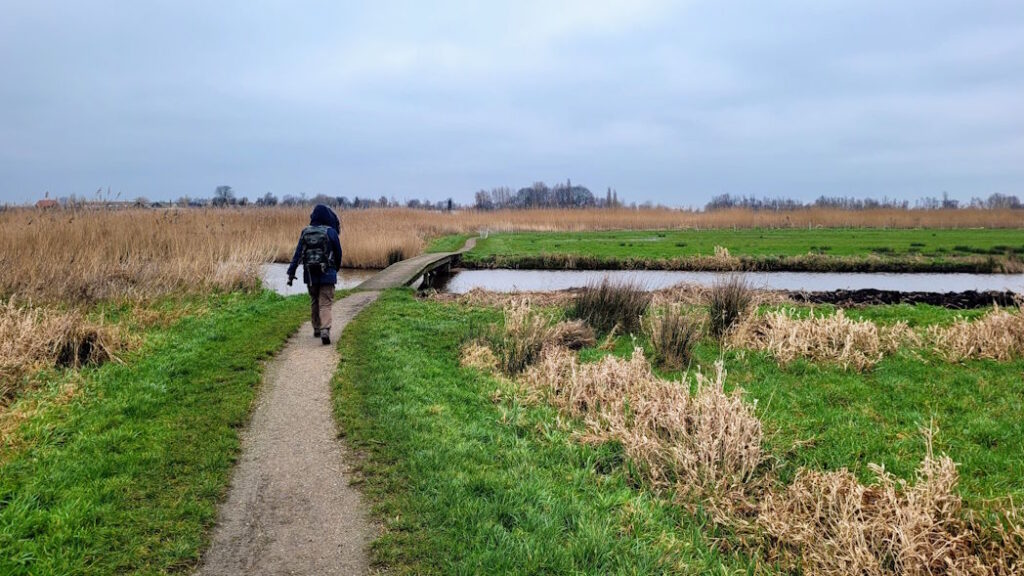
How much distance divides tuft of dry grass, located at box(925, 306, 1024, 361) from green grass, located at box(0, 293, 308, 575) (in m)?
9.81

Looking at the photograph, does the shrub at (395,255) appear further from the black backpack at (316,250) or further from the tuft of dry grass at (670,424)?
the tuft of dry grass at (670,424)

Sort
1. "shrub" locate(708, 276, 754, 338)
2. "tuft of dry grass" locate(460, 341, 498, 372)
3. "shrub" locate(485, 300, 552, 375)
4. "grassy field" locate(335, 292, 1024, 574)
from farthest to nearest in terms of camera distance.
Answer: "shrub" locate(708, 276, 754, 338), "shrub" locate(485, 300, 552, 375), "tuft of dry grass" locate(460, 341, 498, 372), "grassy field" locate(335, 292, 1024, 574)

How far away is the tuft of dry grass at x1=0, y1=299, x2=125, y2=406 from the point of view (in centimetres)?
711

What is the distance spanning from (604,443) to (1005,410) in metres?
4.72

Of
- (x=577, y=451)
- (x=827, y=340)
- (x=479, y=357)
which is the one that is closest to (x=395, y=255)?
(x=479, y=357)

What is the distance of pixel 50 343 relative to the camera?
7.71 metres

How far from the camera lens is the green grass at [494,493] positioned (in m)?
3.98

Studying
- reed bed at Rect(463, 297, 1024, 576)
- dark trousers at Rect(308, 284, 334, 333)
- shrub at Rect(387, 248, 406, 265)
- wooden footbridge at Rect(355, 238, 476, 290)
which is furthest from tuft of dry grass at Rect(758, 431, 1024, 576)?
shrub at Rect(387, 248, 406, 265)

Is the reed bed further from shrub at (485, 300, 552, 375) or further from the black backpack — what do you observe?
the black backpack

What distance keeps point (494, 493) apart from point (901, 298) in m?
15.3

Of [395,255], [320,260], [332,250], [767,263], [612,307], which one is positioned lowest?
[612,307]

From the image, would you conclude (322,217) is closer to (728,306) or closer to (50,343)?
(50,343)

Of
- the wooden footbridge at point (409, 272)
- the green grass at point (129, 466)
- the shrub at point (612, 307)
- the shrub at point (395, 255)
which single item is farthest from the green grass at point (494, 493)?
the shrub at point (395, 255)

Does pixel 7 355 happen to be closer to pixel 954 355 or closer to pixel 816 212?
pixel 954 355
